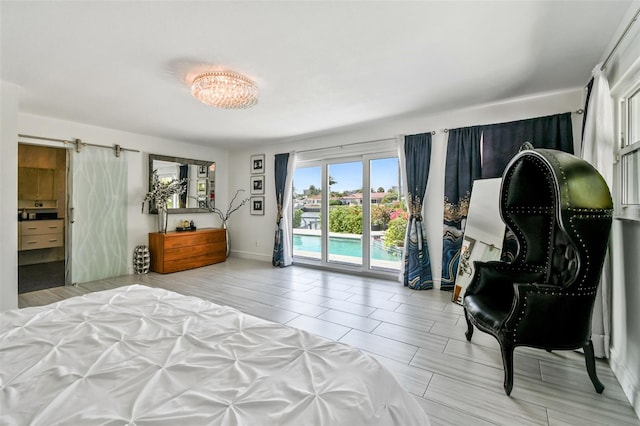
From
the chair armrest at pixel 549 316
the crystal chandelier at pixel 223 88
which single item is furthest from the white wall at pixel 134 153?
the chair armrest at pixel 549 316

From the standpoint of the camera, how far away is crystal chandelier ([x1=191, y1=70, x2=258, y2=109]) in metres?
2.54

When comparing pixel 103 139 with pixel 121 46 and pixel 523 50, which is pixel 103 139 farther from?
pixel 523 50

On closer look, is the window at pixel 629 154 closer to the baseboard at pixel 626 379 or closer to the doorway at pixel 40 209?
the baseboard at pixel 626 379

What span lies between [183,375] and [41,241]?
682 centimetres

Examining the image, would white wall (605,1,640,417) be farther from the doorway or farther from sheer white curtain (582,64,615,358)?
the doorway

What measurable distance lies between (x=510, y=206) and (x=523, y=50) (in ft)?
4.14

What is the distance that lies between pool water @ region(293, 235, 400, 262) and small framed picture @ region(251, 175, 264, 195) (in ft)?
4.15

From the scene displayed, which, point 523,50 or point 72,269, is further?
point 72,269

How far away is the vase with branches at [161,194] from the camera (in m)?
4.94

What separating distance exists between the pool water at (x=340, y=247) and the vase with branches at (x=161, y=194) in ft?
7.92

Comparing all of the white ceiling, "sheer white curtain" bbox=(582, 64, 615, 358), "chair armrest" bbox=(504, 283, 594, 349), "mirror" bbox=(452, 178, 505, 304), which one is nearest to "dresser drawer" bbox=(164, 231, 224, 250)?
the white ceiling

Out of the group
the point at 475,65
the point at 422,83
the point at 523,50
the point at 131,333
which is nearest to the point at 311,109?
the point at 422,83

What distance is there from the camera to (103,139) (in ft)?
14.5

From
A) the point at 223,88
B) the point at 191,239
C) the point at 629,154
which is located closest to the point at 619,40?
the point at 629,154
